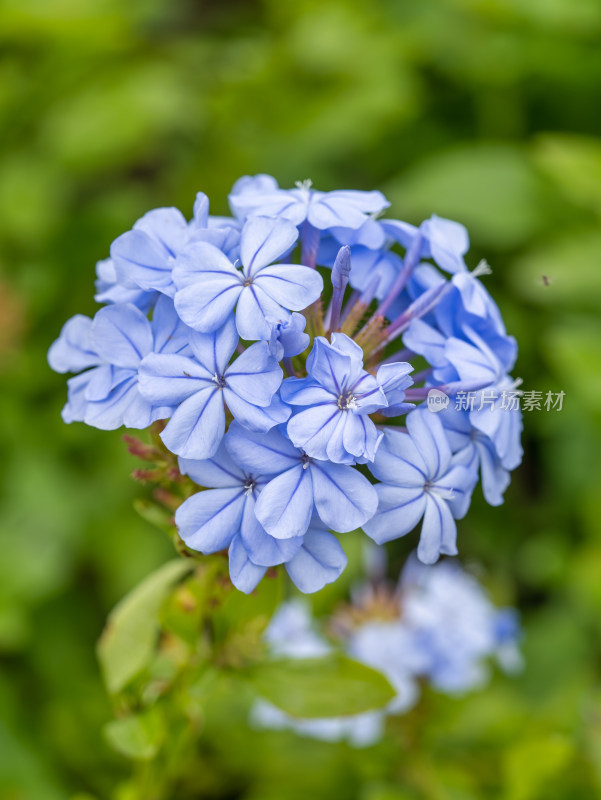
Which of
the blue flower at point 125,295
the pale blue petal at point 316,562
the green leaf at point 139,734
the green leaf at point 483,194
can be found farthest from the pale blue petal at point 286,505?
the green leaf at point 483,194

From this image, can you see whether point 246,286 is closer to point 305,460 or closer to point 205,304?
point 205,304

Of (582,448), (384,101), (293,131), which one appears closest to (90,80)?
(293,131)

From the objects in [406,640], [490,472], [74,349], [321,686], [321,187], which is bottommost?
[406,640]

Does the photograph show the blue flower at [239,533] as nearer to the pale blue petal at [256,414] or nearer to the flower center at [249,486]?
the flower center at [249,486]

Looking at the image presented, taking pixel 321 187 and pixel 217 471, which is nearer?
pixel 217 471

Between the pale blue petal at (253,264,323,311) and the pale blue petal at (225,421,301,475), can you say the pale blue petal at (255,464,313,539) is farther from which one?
the pale blue petal at (253,264,323,311)

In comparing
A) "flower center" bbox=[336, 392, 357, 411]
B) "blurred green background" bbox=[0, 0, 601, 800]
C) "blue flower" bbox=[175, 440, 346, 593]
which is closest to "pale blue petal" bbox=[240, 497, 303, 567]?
"blue flower" bbox=[175, 440, 346, 593]

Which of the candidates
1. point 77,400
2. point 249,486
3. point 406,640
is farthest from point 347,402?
point 406,640
